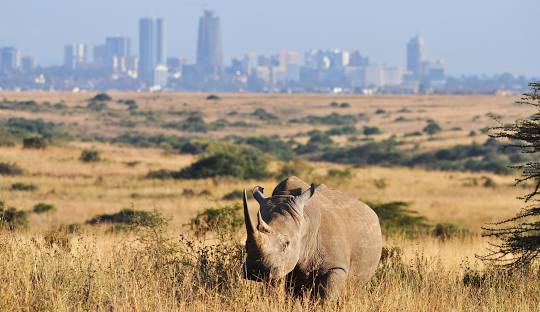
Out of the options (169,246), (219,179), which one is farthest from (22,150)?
(169,246)

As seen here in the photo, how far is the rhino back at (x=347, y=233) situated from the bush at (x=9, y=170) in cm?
2985

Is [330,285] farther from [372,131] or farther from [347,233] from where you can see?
[372,131]

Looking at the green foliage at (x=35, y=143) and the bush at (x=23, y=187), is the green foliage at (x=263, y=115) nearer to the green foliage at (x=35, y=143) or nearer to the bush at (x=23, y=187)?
the green foliage at (x=35, y=143)

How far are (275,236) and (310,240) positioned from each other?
3.25 feet

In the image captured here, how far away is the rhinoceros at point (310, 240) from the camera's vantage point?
25.6ft

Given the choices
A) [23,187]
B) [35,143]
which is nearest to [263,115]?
[35,143]

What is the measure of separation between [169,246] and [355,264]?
2360 mm

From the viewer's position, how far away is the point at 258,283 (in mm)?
8523

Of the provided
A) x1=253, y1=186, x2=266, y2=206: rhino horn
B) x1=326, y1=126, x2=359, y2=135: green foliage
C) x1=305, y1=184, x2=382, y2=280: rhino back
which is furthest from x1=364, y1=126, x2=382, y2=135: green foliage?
x1=253, y1=186, x2=266, y2=206: rhino horn

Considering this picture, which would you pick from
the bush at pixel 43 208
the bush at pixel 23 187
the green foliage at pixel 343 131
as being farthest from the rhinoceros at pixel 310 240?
the green foliage at pixel 343 131

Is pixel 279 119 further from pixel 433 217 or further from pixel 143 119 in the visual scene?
pixel 433 217

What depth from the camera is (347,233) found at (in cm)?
972

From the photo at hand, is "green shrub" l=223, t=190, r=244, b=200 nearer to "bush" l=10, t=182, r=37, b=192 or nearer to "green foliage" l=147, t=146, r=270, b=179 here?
"bush" l=10, t=182, r=37, b=192

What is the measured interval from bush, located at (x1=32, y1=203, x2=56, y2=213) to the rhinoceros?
1792cm
